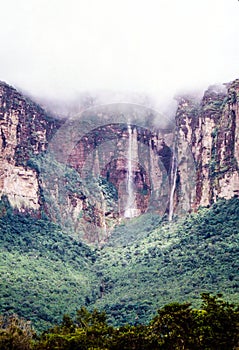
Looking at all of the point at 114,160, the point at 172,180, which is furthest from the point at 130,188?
the point at 172,180

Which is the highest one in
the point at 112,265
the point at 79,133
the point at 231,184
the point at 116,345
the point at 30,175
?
the point at 79,133

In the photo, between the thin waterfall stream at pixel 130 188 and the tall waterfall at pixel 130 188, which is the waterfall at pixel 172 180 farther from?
the thin waterfall stream at pixel 130 188

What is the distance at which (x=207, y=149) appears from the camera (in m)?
122

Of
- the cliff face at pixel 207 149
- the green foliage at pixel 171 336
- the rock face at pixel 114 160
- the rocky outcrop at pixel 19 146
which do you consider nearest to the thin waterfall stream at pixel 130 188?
the rock face at pixel 114 160

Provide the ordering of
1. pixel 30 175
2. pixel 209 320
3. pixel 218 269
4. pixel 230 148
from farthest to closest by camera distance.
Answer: pixel 30 175 < pixel 230 148 < pixel 218 269 < pixel 209 320

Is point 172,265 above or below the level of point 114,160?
below

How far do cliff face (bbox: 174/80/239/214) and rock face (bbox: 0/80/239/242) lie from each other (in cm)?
21

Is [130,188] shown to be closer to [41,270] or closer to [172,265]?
[41,270]

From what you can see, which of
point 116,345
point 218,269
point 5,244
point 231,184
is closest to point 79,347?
point 116,345

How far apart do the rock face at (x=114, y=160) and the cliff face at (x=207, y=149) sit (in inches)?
8.3

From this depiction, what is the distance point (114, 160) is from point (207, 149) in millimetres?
35919

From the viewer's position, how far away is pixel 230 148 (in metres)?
113

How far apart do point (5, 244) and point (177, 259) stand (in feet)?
97.6

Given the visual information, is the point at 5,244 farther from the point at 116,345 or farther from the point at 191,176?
the point at 116,345
